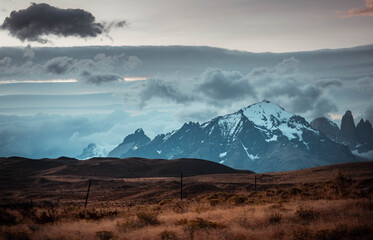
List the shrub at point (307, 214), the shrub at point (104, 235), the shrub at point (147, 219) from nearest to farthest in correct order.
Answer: the shrub at point (104, 235) < the shrub at point (307, 214) < the shrub at point (147, 219)

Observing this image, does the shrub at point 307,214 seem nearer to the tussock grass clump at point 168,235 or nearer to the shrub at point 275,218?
the shrub at point 275,218

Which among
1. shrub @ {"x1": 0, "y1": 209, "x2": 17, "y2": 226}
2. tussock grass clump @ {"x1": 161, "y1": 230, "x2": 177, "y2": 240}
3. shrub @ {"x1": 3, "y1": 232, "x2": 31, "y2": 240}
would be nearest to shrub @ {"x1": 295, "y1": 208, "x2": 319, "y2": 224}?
tussock grass clump @ {"x1": 161, "y1": 230, "x2": 177, "y2": 240}

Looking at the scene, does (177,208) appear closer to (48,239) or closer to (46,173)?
(48,239)

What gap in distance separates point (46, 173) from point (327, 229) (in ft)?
444

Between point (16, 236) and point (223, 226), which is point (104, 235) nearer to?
point (16, 236)

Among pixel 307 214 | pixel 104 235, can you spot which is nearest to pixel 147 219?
pixel 104 235

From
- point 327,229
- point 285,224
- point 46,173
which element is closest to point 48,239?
point 285,224

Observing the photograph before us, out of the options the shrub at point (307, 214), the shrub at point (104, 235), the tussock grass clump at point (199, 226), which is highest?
the shrub at point (307, 214)

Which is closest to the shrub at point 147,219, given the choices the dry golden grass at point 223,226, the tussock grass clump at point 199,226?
the dry golden grass at point 223,226

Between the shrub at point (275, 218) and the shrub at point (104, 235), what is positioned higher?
the shrub at point (275, 218)

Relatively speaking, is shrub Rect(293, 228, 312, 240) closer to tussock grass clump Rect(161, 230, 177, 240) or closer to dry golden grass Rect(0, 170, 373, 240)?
dry golden grass Rect(0, 170, 373, 240)

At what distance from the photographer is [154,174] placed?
157125 mm

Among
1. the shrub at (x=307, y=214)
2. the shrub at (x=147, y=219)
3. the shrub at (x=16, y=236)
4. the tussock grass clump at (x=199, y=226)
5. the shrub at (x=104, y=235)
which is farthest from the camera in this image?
the shrub at (x=147, y=219)

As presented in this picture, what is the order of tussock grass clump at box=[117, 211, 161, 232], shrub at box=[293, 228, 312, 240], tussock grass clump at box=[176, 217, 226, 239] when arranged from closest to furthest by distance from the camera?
shrub at box=[293, 228, 312, 240]
tussock grass clump at box=[176, 217, 226, 239]
tussock grass clump at box=[117, 211, 161, 232]
